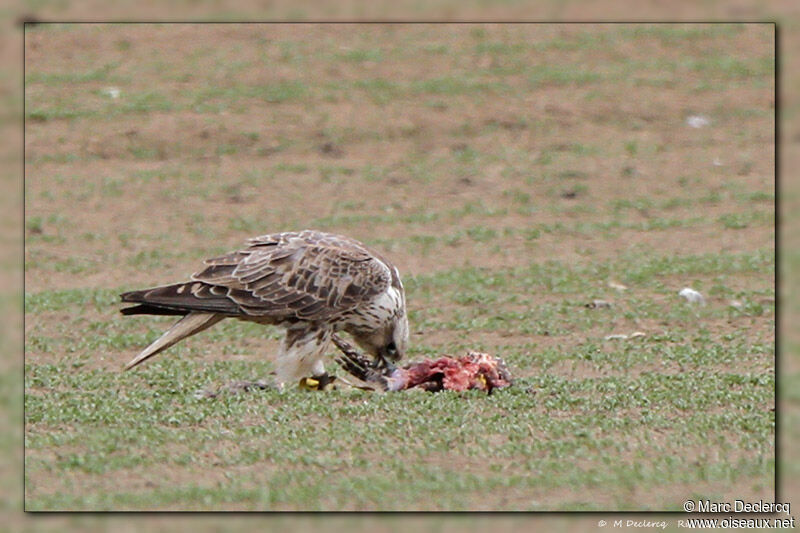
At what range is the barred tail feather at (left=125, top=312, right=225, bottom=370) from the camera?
30.8 feet

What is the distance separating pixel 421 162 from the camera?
55.9ft

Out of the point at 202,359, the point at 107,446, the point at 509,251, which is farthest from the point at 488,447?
the point at 509,251

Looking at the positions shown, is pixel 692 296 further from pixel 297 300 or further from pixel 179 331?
pixel 179 331

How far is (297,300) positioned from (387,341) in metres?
0.76

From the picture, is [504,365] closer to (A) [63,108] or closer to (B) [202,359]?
(B) [202,359]

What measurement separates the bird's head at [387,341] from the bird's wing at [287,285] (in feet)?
0.98

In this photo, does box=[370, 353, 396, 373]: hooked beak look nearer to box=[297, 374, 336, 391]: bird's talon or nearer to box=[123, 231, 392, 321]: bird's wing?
box=[297, 374, 336, 391]: bird's talon

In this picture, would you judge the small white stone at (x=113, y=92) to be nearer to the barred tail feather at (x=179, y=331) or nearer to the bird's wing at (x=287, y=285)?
the bird's wing at (x=287, y=285)

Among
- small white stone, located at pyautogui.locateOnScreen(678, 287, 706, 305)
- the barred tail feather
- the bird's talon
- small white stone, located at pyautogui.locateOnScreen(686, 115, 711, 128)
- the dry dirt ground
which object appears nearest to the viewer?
the barred tail feather

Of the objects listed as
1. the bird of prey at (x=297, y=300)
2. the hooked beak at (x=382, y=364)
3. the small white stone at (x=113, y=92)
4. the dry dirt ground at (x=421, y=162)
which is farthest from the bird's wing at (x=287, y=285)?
the small white stone at (x=113, y=92)

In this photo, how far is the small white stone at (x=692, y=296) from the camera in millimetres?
12070

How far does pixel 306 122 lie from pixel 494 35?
13.1 feet

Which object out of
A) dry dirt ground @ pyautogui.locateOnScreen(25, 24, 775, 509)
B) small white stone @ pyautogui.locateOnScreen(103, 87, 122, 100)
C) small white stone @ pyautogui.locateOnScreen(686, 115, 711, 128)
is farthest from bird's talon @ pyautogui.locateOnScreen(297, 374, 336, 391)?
small white stone @ pyautogui.locateOnScreen(686, 115, 711, 128)

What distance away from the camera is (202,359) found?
1073cm
